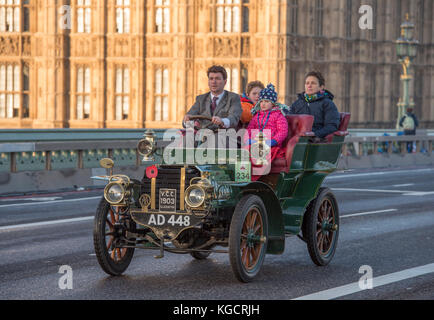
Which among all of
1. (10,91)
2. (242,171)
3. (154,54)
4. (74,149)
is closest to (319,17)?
Result: (154,54)

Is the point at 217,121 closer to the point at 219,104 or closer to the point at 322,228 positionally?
the point at 219,104

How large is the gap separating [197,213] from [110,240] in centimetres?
102

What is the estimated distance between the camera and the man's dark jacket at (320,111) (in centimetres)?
1228

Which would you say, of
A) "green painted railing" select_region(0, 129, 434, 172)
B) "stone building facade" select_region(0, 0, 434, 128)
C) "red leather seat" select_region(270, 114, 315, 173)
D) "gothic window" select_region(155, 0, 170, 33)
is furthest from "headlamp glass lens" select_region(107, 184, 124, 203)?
"gothic window" select_region(155, 0, 170, 33)

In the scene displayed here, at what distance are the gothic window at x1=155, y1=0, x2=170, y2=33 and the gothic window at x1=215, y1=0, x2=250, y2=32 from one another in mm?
2227

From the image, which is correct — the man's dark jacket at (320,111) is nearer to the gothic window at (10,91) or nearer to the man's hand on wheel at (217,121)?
the man's hand on wheel at (217,121)

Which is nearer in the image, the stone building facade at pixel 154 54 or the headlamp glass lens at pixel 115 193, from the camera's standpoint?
the headlamp glass lens at pixel 115 193

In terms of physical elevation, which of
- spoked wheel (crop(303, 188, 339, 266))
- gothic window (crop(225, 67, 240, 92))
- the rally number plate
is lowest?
spoked wheel (crop(303, 188, 339, 266))

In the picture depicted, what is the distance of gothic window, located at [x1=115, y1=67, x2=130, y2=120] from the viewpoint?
45.7m

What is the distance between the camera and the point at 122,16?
4538cm

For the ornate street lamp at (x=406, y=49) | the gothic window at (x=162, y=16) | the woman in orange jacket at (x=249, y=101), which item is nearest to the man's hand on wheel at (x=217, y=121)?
the woman in orange jacket at (x=249, y=101)

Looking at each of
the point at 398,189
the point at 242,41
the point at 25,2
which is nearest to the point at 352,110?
the point at 242,41

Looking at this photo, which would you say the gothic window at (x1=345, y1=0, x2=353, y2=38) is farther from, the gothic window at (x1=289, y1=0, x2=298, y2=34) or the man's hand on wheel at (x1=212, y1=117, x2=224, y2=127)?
the man's hand on wheel at (x1=212, y1=117, x2=224, y2=127)

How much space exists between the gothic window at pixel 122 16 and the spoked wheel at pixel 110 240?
35.4m
